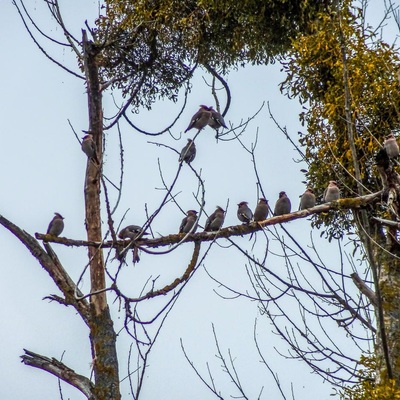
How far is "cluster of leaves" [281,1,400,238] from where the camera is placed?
6289 mm

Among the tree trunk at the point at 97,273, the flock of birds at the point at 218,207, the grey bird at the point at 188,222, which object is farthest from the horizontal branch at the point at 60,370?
the grey bird at the point at 188,222

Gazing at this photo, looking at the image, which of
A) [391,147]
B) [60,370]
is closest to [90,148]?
[60,370]

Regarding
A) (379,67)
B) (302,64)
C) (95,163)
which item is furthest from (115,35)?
(95,163)

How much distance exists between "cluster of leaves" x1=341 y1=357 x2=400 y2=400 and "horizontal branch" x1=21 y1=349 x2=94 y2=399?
1.84m

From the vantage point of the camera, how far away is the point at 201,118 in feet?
20.1

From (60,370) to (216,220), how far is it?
2155 mm

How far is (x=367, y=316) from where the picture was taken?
19.5ft

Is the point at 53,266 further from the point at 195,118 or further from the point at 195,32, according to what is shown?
the point at 195,32

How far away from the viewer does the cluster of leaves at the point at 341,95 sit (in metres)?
6.29

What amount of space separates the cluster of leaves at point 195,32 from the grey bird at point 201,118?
0.87 metres

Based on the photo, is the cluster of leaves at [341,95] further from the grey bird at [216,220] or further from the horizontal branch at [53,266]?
the horizontal branch at [53,266]

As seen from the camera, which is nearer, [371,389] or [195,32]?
[371,389]

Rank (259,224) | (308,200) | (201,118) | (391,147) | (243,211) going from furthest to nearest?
(243,211) → (308,200) → (201,118) → (391,147) → (259,224)

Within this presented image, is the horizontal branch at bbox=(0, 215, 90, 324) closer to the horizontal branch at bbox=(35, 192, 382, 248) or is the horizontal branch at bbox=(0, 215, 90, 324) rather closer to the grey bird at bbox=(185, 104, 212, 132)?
the horizontal branch at bbox=(35, 192, 382, 248)
